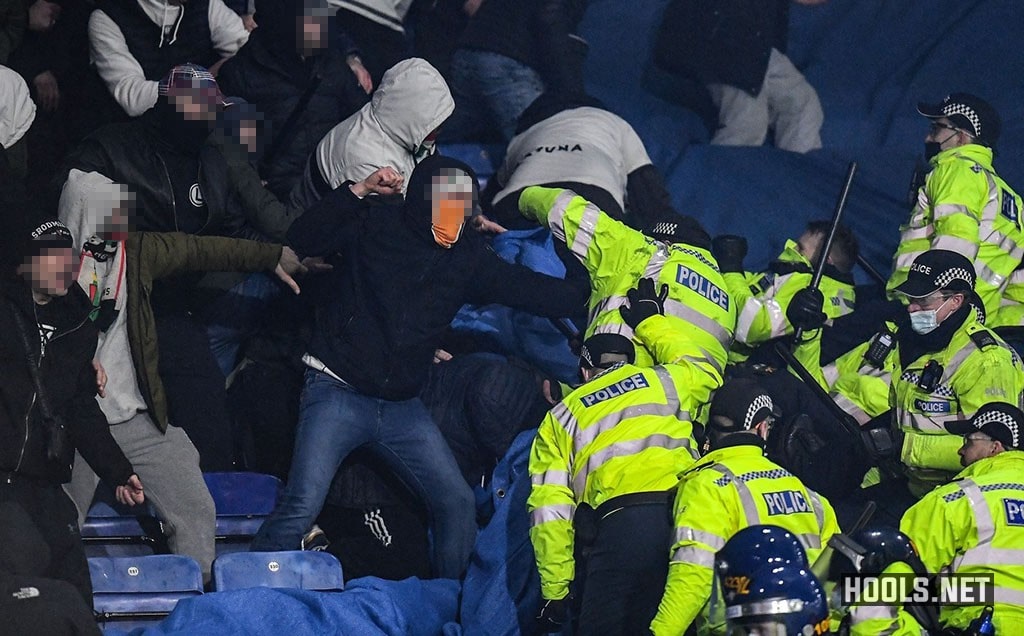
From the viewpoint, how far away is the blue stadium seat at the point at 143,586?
5.43 meters

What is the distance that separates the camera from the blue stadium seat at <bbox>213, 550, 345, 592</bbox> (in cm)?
555

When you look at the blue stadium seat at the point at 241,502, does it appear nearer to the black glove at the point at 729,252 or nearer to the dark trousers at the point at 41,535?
the dark trousers at the point at 41,535

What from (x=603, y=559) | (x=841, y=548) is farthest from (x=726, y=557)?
(x=603, y=559)

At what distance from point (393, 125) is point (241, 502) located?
6.00ft

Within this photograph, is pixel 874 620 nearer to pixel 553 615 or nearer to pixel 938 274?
pixel 553 615

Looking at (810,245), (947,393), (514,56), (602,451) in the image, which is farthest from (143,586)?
(810,245)

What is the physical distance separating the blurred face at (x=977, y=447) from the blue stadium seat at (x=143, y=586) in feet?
10.0

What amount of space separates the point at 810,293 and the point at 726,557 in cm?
324

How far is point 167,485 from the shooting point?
5.58 meters

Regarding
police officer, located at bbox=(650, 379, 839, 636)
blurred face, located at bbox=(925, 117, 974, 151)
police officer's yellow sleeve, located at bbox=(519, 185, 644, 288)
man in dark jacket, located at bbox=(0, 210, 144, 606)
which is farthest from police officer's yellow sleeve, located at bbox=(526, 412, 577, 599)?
blurred face, located at bbox=(925, 117, 974, 151)

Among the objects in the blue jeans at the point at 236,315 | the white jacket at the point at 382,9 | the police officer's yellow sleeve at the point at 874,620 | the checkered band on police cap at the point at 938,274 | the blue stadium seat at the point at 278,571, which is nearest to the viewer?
the police officer's yellow sleeve at the point at 874,620

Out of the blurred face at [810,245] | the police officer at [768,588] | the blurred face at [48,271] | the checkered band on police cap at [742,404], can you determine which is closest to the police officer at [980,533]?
the checkered band on police cap at [742,404]

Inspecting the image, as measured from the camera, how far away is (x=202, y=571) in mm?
5637

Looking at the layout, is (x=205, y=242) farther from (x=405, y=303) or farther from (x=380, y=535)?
(x=380, y=535)
